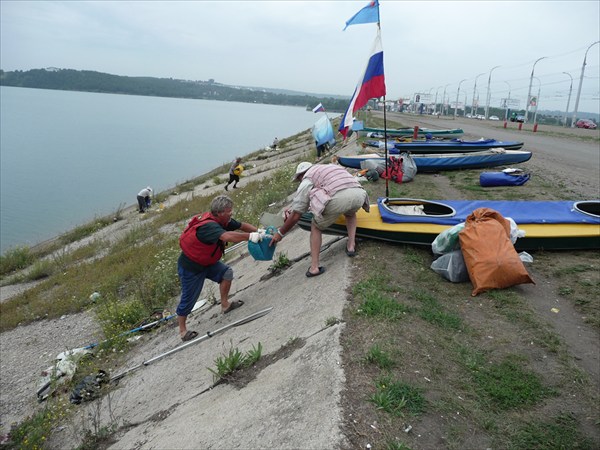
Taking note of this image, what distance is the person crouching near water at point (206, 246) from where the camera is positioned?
5.37m

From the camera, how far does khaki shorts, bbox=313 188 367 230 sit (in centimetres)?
589

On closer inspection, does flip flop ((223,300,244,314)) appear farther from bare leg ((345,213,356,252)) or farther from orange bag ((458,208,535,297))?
orange bag ((458,208,535,297))

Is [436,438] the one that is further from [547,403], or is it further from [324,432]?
[547,403]

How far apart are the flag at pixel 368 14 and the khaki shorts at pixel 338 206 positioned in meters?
3.14

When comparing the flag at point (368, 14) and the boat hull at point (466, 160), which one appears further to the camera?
the boat hull at point (466, 160)

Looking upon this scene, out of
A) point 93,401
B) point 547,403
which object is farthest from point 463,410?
point 93,401

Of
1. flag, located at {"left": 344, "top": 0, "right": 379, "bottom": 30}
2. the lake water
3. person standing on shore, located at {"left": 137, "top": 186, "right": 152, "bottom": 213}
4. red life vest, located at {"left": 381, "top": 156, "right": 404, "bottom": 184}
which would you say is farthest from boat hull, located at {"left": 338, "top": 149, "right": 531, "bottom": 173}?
the lake water

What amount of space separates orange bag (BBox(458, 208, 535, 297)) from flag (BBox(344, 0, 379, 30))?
3.96m

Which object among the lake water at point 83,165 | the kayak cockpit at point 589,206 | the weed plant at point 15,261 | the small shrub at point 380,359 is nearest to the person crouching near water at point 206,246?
the small shrub at point 380,359

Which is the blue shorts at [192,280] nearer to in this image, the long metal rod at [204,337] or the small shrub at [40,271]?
the long metal rod at [204,337]

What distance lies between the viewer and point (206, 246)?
558 cm

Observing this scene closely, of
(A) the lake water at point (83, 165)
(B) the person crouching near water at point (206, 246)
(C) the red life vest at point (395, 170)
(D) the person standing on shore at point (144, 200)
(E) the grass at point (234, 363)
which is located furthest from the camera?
(A) the lake water at point (83, 165)

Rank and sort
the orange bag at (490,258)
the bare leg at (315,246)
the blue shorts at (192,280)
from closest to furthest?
the orange bag at (490,258)
the blue shorts at (192,280)
the bare leg at (315,246)

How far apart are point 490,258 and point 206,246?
3523 mm
